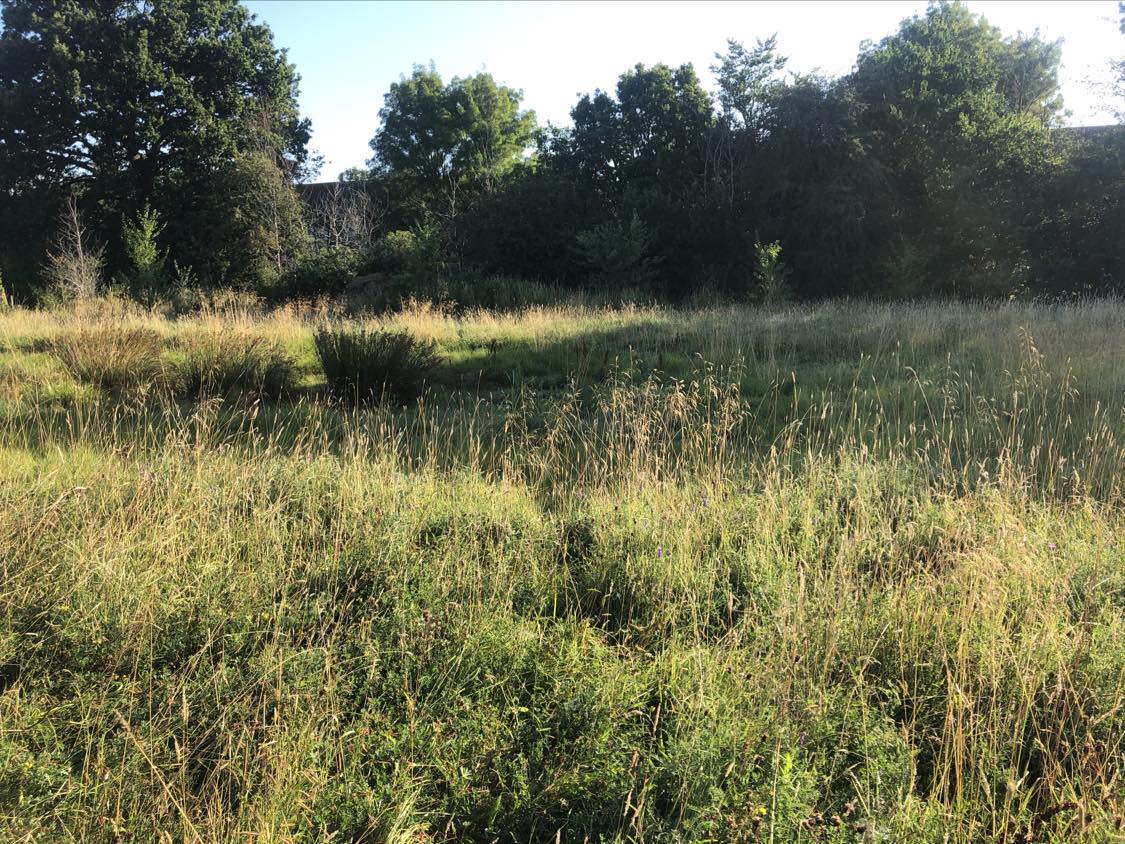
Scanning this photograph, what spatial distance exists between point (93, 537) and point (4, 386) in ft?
19.8

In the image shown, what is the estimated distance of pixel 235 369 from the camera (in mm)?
8719

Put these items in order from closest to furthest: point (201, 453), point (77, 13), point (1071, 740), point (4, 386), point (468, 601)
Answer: point (1071, 740) < point (468, 601) < point (201, 453) < point (4, 386) < point (77, 13)

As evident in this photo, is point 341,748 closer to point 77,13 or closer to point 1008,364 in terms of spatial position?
point 1008,364

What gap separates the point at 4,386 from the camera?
780cm

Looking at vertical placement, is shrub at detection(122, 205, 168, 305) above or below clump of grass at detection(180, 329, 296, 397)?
above

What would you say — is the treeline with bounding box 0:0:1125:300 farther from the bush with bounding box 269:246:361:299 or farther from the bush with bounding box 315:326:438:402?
the bush with bounding box 315:326:438:402

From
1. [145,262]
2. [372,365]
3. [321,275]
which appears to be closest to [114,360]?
[372,365]

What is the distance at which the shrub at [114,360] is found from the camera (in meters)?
8.43

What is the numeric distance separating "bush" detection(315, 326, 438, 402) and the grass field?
3.48 meters

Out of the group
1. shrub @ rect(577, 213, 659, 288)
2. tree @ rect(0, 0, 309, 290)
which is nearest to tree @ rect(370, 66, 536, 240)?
tree @ rect(0, 0, 309, 290)

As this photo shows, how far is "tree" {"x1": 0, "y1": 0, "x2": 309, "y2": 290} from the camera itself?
2772cm

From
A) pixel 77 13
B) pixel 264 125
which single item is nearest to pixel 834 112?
pixel 264 125

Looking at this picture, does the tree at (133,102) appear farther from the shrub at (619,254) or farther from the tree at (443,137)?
the shrub at (619,254)

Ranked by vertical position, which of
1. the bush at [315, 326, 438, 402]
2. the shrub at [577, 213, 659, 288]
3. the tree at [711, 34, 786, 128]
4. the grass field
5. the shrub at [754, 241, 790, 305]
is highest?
the tree at [711, 34, 786, 128]
